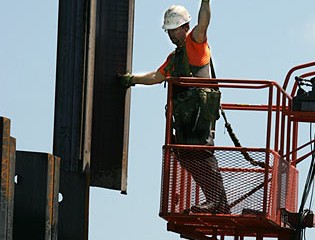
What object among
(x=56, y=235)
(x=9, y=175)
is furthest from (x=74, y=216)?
(x=9, y=175)

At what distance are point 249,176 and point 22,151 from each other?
378cm

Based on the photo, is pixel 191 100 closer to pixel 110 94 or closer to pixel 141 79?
pixel 141 79

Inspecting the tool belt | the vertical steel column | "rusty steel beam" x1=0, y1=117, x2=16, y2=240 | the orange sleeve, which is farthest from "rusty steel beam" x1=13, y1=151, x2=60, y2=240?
the orange sleeve

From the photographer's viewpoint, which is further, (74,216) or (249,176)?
(249,176)

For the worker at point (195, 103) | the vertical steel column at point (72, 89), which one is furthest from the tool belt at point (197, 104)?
the vertical steel column at point (72, 89)

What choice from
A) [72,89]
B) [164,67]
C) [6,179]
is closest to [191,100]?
[164,67]

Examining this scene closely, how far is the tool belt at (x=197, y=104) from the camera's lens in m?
18.2

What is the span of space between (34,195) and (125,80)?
339cm

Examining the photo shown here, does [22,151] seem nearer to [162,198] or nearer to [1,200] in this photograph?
[1,200]

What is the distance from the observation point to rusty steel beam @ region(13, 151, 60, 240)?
15242 millimetres

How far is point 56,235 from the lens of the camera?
15.7m

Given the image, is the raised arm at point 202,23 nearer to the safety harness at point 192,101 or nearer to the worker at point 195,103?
the worker at point 195,103

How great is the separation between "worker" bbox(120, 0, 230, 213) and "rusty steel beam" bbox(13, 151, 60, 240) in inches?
122

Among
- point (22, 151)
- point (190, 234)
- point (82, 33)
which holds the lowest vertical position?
point (190, 234)
